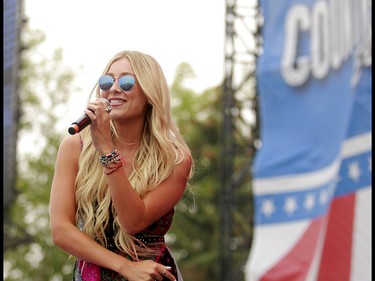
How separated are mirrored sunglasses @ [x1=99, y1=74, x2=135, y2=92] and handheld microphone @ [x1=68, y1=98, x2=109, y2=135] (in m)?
0.27

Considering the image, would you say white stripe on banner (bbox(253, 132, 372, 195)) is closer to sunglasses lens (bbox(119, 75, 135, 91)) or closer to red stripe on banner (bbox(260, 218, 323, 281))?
red stripe on banner (bbox(260, 218, 323, 281))

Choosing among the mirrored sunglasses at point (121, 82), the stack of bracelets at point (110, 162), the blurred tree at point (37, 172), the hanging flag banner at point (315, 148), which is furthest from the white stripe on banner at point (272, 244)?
the blurred tree at point (37, 172)

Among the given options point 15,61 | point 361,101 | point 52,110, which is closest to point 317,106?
point 361,101

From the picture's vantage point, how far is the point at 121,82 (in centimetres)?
336

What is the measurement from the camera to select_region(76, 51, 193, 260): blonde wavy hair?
131 inches

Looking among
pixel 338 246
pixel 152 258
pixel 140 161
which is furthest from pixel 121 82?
pixel 338 246

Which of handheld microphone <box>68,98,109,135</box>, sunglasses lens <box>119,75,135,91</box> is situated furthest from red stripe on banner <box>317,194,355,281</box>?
handheld microphone <box>68,98,109,135</box>

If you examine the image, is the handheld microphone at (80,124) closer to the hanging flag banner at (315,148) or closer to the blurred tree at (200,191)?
the hanging flag banner at (315,148)

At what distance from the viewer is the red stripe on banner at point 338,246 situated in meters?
8.34

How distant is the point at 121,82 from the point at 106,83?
0.16 feet

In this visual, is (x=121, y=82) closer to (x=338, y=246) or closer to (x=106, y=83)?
(x=106, y=83)

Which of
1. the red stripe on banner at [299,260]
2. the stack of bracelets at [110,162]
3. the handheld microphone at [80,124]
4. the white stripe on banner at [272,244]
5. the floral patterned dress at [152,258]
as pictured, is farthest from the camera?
the white stripe on banner at [272,244]

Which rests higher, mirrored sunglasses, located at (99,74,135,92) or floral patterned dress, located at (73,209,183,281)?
mirrored sunglasses, located at (99,74,135,92)

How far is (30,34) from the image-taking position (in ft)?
88.6
